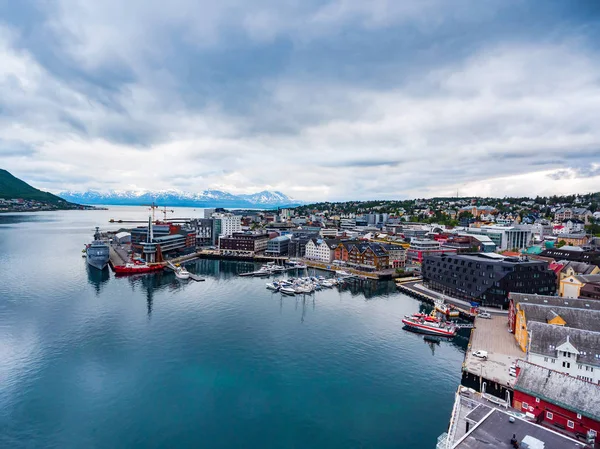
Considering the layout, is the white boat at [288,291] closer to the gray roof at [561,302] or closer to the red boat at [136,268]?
the gray roof at [561,302]

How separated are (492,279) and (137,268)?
42.3 meters

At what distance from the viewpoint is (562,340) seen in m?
17.1

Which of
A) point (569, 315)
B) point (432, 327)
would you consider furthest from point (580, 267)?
point (432, 327)

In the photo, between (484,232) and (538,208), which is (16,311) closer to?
(484,232)

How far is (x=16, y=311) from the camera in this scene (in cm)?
2906

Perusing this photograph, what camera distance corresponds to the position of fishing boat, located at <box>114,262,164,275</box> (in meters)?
47.2

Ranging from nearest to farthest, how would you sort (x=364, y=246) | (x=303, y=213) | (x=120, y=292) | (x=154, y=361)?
(x=154, y=361) < (x=120, y=292) < (x=364, y=246) < (x=303, y=213)

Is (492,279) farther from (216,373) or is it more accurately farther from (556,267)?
(216,373)

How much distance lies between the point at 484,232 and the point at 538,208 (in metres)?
71.1

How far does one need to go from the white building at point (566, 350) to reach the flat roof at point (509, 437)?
782cm

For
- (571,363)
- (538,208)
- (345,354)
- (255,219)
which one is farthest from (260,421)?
(538,208)

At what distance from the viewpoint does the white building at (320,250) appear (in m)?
56.7

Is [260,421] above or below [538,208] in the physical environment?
below

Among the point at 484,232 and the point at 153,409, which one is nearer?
the point at 153,409
